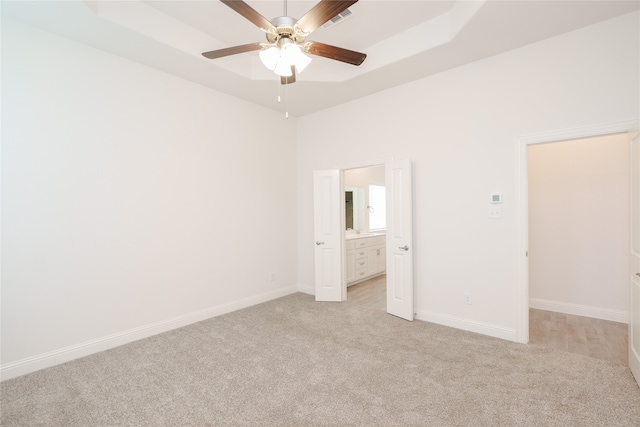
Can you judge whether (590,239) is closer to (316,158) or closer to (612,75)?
(612,75)

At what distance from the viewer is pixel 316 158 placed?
500 cm

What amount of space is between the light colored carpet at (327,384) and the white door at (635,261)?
0.74ft

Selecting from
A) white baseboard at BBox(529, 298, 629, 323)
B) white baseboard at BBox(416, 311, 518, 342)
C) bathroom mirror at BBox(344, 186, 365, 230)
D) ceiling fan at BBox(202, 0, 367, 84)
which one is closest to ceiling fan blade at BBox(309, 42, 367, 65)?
ceiling fan at BBox(202, 0, 367, 84)

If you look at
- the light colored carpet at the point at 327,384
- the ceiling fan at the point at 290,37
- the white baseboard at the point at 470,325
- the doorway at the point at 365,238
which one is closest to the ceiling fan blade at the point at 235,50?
the ceiling fan at the point at 290,37

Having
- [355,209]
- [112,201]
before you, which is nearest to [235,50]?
[112,201]

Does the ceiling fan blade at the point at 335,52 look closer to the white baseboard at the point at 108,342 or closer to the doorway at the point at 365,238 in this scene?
the doorway at the point at 365,238

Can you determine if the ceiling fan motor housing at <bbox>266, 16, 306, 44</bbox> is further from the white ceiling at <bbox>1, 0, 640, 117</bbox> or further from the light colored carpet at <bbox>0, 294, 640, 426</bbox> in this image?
the light colored carpet at <bbox>0, 294, 640, 426</bbox>

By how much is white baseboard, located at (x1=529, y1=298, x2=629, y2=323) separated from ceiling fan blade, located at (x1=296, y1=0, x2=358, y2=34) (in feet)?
14.9

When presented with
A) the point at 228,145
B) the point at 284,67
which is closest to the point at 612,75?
the point at 284,67

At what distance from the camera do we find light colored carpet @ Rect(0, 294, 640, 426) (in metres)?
2.03

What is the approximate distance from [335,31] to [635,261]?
3.40m

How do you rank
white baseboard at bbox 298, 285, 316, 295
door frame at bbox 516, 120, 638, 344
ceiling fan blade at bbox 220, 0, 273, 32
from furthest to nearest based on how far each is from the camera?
white baseboard at bbox 298, 285, 316, 295
door frame at bbox 516, 120, 638, 344
ceiling fan blade at bbox 220, 0, 273, 32

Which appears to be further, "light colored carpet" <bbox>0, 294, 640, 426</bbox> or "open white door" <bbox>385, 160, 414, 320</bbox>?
"open white door" <bbox>385, 160, 414, 320</bbox>

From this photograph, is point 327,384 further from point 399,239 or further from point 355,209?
point 355,209
